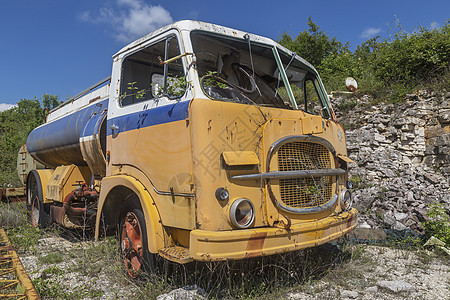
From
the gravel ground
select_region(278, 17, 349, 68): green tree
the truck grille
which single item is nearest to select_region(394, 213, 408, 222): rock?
the gravel ground

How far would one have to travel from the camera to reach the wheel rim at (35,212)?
6.90m

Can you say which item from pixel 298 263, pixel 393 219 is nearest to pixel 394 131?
pixel 393 219

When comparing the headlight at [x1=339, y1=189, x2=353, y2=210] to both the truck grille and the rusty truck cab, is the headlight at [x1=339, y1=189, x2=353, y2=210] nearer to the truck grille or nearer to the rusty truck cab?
the rusty truck cab

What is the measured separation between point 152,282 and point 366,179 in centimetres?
651

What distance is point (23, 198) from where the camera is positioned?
8.16 meters

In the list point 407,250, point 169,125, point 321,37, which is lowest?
point 407,250

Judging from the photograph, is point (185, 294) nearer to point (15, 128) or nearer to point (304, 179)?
point (304, 179)

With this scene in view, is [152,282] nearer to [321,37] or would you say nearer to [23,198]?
[23,198]

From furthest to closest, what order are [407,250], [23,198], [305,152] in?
[23,198] → [407,250] → [305,152]

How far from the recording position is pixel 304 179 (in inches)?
135

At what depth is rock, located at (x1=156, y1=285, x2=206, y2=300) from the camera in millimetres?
2990

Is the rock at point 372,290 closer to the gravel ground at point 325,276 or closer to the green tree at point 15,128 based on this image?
the gravel ground at point 325,276

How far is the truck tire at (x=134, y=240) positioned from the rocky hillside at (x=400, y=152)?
492cm

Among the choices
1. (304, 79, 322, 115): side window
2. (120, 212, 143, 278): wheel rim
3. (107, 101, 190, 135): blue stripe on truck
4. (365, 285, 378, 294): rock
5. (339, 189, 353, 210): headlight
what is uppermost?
(304, 79, 322, 115): side window
